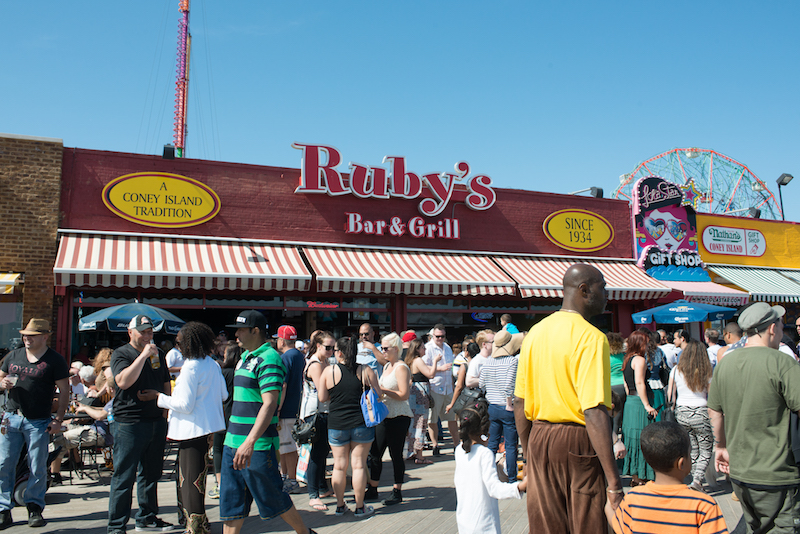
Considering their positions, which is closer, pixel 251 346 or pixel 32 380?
pixel 251 346

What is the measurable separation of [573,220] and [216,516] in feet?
45.8

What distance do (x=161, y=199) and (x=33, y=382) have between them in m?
7.80

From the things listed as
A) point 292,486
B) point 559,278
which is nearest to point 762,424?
point 292,486

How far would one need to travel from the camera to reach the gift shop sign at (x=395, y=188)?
46.4ft

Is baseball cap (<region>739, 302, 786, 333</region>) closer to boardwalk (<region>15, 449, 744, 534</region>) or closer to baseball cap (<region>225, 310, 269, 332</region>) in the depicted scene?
boardwalk (<region>15, 449, 744, 534</region>)

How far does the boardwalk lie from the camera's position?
559 cm

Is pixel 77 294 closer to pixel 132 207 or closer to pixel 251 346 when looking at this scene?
pixel 132 207

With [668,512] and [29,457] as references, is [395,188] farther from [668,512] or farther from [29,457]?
[668,512]

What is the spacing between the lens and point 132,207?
12727 mm

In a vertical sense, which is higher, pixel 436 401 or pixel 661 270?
pixel 661 270

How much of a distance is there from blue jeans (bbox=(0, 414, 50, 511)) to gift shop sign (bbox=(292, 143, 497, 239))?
8.97m

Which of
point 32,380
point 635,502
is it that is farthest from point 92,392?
point 635,502

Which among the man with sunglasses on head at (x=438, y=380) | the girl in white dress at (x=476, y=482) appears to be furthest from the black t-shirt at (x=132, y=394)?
the man with sunglasses on head at (x=438, y=380)

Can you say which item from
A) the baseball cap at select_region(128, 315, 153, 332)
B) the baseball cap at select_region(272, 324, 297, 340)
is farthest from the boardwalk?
the baseball cap at select_region(128, 315, 153, 332)
